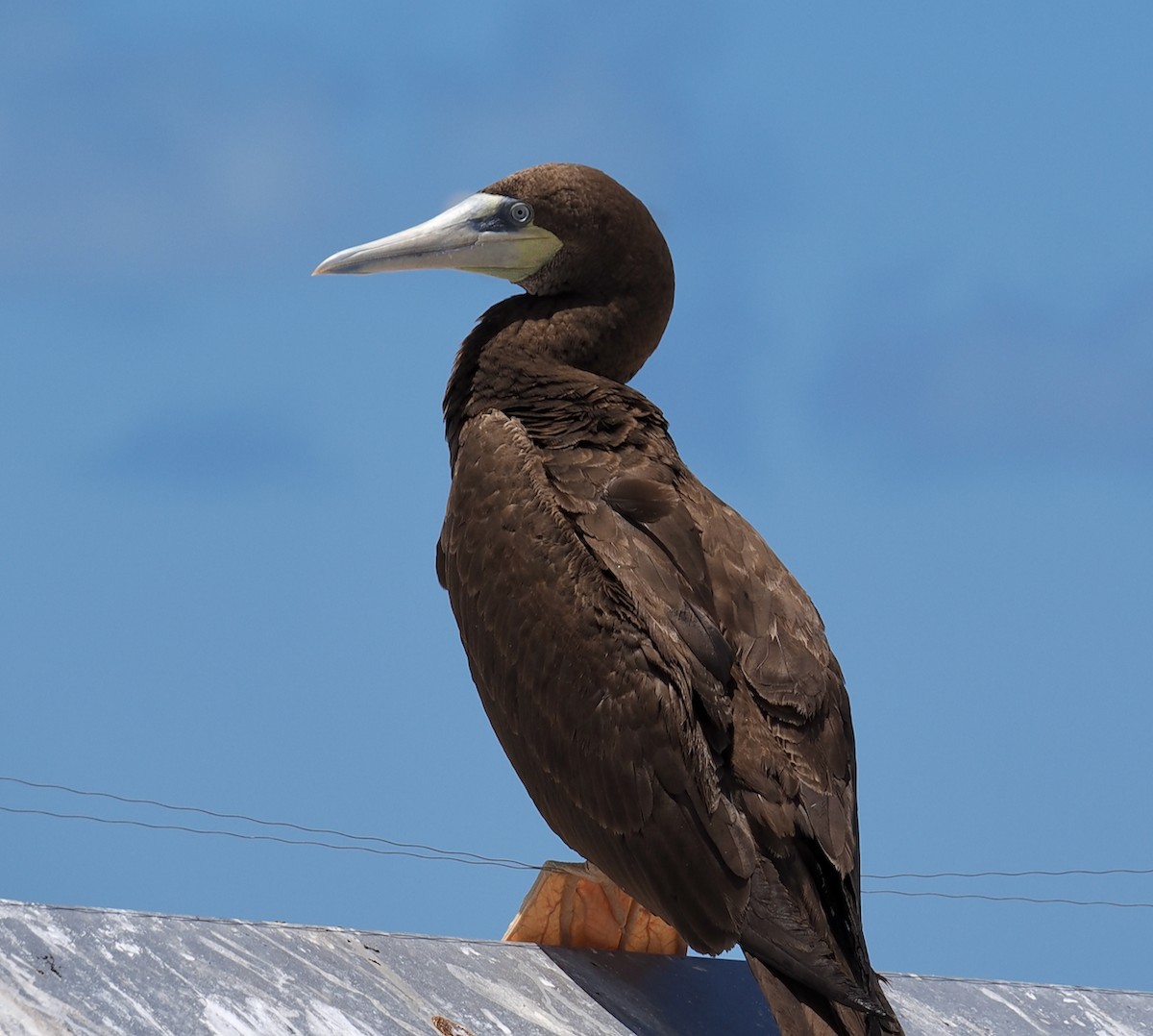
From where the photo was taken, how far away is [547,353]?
6.12 m

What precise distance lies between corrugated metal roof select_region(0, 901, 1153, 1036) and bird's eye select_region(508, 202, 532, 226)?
245 centimetres

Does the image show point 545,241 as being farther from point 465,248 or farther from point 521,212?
point 465,248

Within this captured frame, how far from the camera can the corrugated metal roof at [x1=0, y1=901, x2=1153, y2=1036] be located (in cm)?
416

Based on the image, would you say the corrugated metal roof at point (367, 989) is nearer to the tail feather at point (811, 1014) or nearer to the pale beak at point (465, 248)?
the tail feather at point (811, 1014)

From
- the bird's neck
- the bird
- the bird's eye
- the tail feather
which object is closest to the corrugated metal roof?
the bird

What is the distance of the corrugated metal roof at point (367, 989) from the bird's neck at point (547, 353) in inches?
66.7

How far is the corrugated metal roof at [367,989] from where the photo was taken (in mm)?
4156

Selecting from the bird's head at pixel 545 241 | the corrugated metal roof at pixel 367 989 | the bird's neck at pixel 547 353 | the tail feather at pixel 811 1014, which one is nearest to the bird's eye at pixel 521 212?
the bird's head at pixel 545 241

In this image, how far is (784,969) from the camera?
4602 millimetres

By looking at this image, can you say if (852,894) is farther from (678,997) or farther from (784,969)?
(678,997)

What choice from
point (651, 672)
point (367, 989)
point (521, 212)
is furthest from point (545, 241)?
point (367, 989)

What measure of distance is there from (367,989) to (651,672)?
3.57ft

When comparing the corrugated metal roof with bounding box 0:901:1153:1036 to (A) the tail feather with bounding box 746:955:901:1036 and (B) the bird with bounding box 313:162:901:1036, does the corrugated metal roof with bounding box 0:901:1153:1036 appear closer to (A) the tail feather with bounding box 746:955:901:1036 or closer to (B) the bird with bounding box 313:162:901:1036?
(B) the bird with bounding box 313:162:901:1036

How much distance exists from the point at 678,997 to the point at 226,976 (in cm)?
153
